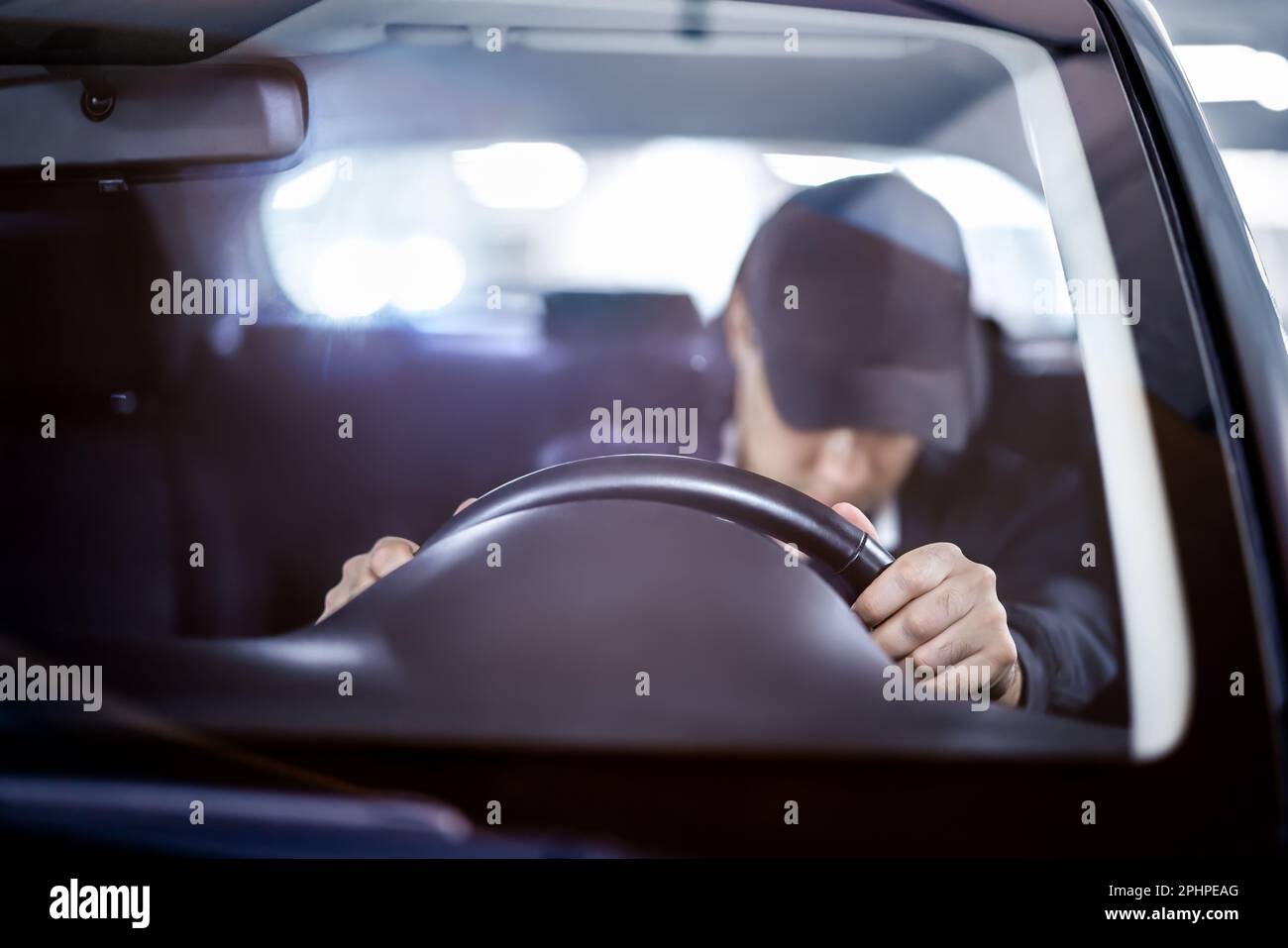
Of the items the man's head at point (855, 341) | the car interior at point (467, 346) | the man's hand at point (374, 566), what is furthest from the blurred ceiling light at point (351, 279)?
the man's head at point (855, 341)

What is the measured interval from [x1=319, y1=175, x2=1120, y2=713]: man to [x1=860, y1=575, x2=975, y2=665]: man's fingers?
35cm

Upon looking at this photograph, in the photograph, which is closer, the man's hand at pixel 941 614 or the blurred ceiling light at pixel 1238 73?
the man's hand at pixel 941 614

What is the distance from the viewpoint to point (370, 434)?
1.47 meters

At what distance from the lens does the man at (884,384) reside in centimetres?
136

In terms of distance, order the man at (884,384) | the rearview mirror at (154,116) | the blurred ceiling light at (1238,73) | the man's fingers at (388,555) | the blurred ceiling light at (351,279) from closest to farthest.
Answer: the rearview mirror at (154,116)
the man's fingers at (388,555)
the blurred ceiling light at (351,279)
the man at (884,384)
the blurred ceiling light at (1238,73)

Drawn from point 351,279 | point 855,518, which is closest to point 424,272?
point 351,279

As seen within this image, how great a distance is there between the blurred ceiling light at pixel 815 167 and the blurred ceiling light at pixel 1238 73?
1.72 feet

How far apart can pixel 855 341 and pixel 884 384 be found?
0.30ft

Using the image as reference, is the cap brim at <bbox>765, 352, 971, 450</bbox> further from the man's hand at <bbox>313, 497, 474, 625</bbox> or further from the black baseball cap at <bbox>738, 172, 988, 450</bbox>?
the man's hand at <bbox>313, 497, 474, 625</bbox>

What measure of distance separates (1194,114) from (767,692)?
0.60 metres

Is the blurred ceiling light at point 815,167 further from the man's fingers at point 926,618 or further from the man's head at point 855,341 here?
the man's fingers at point 926,618

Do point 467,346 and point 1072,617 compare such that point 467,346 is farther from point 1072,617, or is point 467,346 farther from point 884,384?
point 1072,617

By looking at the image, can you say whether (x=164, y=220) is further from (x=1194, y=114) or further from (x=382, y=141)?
(x=1194, y=114)
